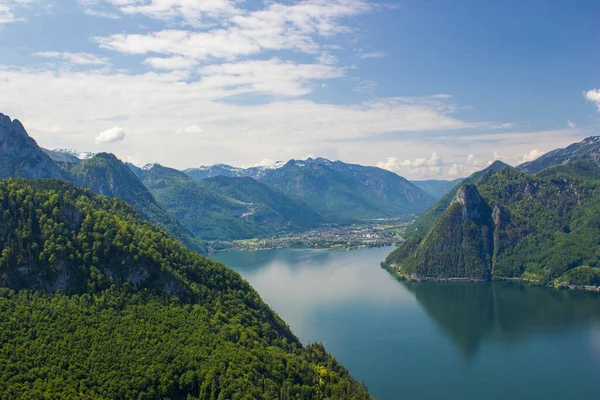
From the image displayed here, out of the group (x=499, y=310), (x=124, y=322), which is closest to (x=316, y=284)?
(x=499, y=310)

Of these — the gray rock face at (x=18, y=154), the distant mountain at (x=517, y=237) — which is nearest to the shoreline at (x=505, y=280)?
the distant mountain at (x=517, y=237)

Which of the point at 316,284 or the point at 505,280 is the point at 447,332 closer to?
the point at 316,284

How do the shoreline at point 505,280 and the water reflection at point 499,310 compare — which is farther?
the shoreline at point 505,280

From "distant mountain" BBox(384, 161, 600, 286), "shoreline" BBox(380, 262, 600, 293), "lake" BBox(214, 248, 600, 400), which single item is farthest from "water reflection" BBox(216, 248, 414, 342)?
"distant mountain" BBox(384, 161, 600, 286)

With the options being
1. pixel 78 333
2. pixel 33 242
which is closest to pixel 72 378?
pixel 78 333

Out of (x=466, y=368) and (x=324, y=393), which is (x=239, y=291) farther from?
(x=466, y=368)

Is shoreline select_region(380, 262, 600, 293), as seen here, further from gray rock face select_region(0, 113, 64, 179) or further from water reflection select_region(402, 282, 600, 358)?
gray rock face select_region(0, 113, 64, 179)

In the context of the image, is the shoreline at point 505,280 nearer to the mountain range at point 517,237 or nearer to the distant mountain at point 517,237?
the mountain range at point 517,237
